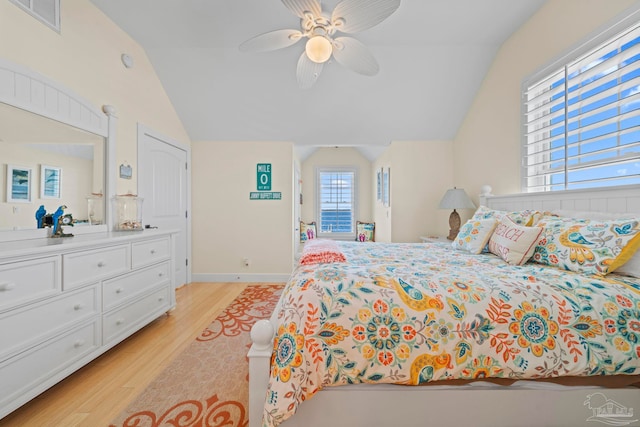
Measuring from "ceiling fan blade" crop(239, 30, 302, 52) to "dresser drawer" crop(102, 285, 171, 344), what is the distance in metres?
2.12

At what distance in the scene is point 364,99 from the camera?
3373 millimetres

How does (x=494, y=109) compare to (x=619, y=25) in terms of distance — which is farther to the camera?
(x=494, y=109)

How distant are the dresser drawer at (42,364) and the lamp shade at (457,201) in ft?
11.1

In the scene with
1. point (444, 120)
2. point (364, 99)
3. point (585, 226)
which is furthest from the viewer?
point (444, 120)

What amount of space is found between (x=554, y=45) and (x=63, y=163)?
12.9 feet

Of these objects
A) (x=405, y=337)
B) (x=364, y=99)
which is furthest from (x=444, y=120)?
(x=405, y=337)

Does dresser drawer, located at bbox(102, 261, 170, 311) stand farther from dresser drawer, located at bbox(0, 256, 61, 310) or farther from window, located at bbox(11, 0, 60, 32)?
window, located at bbox(11, 0, 60, 32)

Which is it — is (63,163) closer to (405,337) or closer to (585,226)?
(405,337)

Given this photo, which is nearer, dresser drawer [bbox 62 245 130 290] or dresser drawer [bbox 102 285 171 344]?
dresser drawer [bbox 62 245 130 290]

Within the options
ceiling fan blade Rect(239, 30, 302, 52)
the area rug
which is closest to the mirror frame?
the area rug

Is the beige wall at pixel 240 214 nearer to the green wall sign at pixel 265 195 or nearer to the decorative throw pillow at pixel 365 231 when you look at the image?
the green wall sign at pixel 265 195

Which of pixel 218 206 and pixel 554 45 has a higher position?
pixel 554 45

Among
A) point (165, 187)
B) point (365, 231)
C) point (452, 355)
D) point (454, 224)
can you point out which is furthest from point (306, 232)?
point (452, 355)

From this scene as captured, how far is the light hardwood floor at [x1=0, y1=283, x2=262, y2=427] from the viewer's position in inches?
54.5
